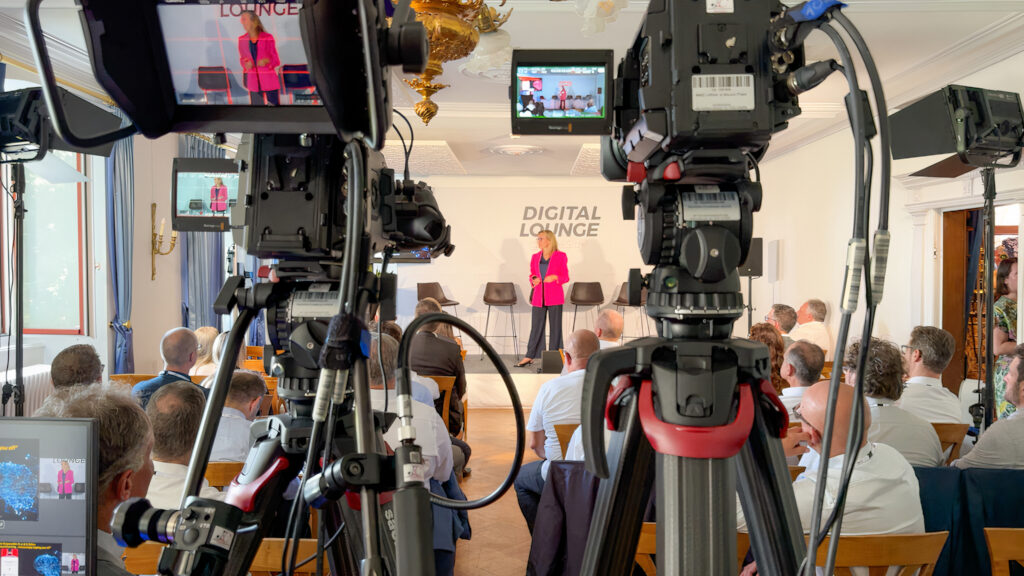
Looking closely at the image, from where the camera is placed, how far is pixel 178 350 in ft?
11.2

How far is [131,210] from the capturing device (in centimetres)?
584

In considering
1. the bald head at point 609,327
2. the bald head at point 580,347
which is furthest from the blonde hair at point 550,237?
the bald head at point 580,347

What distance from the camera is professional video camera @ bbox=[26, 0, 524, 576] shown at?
67 cm

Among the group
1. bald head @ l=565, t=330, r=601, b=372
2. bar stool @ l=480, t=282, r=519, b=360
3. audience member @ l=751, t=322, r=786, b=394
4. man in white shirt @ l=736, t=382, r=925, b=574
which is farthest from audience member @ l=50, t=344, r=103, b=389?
bar stool @ l=480, t=282, r=519, b=360

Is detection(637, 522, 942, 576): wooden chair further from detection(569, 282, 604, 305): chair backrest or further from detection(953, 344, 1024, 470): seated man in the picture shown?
detection(569, 282, 604, 305): chair backrest

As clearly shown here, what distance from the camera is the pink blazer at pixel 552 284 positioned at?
991 cm

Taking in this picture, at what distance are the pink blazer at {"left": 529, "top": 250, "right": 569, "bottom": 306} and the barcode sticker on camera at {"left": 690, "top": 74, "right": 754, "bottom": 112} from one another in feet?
29.5

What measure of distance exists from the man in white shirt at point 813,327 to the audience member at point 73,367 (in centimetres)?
519

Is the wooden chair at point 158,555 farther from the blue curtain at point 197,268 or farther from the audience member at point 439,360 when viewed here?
the blue curtain at point 197,268

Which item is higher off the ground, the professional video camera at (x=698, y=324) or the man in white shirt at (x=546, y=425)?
the professional video camera at (x=698, y=324)

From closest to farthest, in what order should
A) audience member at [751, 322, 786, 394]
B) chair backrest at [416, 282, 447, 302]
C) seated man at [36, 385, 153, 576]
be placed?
seated man at [36, 385, 153, 576] → audience member at [751, 322, 786, 394] → chair backrest at [416, 282, 447, 302]

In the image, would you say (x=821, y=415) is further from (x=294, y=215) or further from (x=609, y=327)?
(x=609, y=327)

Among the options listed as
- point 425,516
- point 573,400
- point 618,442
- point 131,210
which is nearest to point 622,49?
point 573,400

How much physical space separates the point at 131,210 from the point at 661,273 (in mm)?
5996
